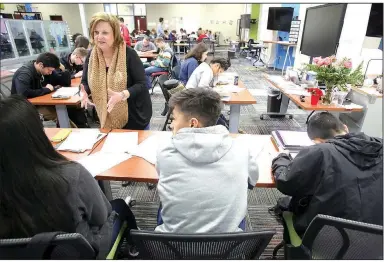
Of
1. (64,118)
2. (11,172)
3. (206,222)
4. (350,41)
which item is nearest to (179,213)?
(206,222)

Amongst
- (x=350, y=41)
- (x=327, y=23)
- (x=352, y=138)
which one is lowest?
(x=352, y=138)

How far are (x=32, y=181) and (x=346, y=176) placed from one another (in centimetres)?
114

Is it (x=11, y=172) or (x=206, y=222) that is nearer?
(x=11, y=172)

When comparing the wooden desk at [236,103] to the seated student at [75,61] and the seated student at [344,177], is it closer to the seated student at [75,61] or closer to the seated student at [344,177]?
the seated student at [344,177]

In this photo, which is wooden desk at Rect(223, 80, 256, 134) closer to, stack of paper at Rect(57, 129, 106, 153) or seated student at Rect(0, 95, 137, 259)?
stack of paper at Rect(57, 129, 106, 153)

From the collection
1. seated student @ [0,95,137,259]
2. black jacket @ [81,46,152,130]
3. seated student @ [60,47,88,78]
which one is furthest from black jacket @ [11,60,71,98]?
seated student @ [0,95,137,259]

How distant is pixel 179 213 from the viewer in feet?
3.03

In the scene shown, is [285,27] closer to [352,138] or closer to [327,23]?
[327,23]

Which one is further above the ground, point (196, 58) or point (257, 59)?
point (196, 58)

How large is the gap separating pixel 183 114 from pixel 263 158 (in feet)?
1.99

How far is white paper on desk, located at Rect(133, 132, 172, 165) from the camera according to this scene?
1.41m

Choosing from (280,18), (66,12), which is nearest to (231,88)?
(280,18)

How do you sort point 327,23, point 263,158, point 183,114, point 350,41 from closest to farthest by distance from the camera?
point 183,114 < point 263,158 < point 327,23 < point 350,41

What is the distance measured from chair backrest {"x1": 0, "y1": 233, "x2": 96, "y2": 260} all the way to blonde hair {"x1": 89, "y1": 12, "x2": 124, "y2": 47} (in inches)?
52.6
